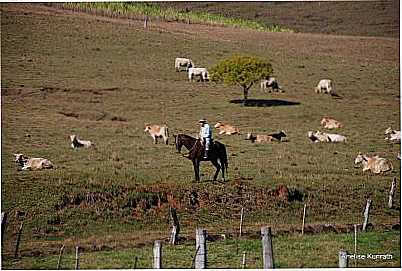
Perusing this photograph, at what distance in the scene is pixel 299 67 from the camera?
32.9 ft

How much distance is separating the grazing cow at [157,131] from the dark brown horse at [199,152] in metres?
0.13

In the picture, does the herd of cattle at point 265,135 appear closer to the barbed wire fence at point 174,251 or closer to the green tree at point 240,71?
the green tree at point 240,71

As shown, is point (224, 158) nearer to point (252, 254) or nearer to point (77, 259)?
point (252, 254)

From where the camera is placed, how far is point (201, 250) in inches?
304

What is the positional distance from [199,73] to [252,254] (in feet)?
7.82

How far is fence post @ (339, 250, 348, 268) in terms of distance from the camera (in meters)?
7.77

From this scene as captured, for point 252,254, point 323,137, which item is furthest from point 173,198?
point 323,137

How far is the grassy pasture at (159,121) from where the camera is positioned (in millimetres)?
8586

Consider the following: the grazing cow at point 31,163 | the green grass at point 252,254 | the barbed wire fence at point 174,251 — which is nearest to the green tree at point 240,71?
the barbed wire fence at point 174,251

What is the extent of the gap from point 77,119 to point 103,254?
1570mm

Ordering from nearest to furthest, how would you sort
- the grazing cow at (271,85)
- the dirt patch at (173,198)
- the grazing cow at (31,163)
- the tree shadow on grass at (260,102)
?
1. the dirt patch at (173,198)
2. the grazing cow at (31,163)
3. the tree shadow on grass at (260,102)
4. the grazing cow at (271,85)

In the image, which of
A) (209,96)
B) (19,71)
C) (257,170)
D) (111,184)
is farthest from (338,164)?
(19,71)

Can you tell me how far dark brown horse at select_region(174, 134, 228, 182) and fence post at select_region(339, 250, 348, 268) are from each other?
1528 millimetres

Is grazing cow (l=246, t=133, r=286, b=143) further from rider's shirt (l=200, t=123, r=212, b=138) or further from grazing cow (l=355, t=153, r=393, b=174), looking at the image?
grazing cow (l=355, t=153, r=393, b=174)
